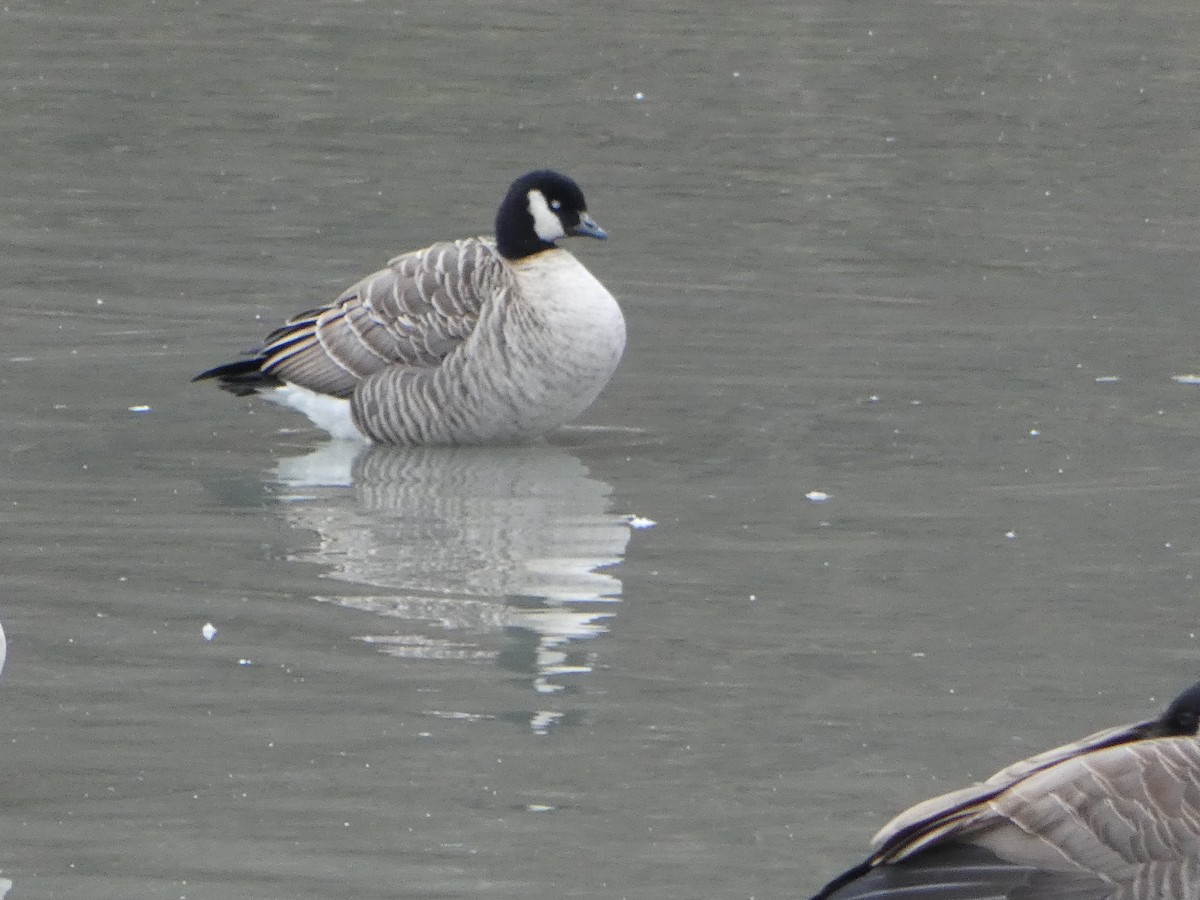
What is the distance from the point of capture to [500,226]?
9852 mm

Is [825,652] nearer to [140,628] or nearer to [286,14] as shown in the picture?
[140,628]

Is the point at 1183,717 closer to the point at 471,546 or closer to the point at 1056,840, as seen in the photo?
the point at 1056,840

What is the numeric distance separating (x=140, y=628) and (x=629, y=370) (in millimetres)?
4283

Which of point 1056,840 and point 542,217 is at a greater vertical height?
point 542,217

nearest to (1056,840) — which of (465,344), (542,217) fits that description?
(465,344)

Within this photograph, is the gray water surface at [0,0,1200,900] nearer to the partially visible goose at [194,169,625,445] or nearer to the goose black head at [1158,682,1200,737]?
the partially visible goose at [194,169,625,445]

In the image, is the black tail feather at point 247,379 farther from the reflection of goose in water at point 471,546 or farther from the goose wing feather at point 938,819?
the goose wing feather at point 938,819

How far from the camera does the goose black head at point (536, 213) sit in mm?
9789

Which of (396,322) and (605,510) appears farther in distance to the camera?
(396,322)

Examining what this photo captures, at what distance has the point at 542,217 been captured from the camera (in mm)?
9820

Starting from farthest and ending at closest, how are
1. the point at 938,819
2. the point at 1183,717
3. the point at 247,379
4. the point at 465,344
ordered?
the point at 247,379 < the point at 465,344 < the point at 1183,717 < the point at 938,819

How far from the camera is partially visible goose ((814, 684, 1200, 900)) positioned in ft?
14.2

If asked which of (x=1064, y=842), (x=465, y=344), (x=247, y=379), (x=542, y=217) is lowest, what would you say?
(x=247, y=379)

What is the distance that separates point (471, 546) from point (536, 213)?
7.01 feet
